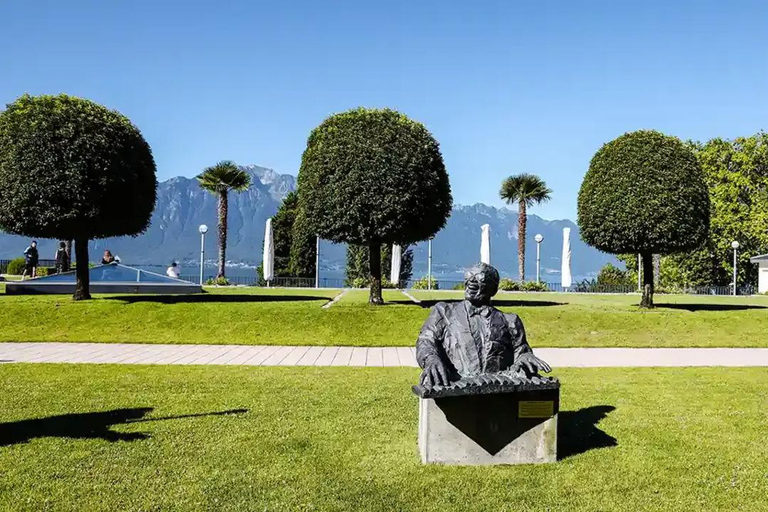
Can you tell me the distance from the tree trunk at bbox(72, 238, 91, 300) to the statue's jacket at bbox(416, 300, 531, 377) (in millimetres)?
14723

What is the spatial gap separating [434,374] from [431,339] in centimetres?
44

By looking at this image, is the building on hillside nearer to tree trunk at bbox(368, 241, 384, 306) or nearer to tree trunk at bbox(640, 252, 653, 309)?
tree trunk at bbox(640, 252, 653, 309)

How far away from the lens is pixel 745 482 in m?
5.15

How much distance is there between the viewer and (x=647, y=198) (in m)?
18.0

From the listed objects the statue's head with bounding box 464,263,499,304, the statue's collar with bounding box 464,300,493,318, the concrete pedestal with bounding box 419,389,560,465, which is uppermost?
the statue's head with bounding box 464,263,499,304

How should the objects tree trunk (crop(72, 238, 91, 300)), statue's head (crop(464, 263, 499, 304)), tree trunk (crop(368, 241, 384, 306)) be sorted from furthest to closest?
tree trunk (crop(368, 241, 384, 306))
tree trunk (crop(72, 238, 91, 300))
statue's head (crop(464, 263, 499, 304))

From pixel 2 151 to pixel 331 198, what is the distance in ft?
28.8

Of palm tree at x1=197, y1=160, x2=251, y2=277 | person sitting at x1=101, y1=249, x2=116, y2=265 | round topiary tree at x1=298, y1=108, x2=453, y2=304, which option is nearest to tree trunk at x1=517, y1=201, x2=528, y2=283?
palm tree at x1=197, y1=160, x2=251, y2=277

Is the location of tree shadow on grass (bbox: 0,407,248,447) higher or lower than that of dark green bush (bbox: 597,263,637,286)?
lower

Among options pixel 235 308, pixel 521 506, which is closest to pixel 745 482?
pixel 521 506

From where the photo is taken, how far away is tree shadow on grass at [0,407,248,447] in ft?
19.9

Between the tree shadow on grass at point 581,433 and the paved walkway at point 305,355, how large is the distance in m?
4.22

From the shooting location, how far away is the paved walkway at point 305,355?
38.1 feet

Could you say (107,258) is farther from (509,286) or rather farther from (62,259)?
(509,286)
